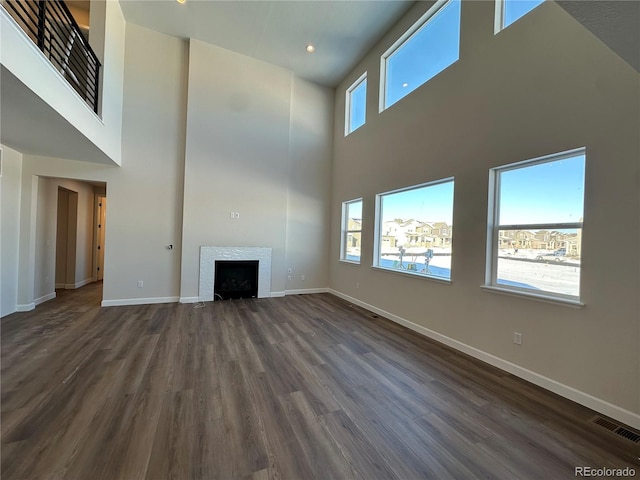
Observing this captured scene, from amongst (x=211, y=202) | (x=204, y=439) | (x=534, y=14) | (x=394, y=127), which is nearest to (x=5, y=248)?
(x=211, y=202)

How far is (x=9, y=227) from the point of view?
148 inches

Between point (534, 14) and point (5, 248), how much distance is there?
720 cm

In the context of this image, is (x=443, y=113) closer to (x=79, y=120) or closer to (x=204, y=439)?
(x=204, y=439)

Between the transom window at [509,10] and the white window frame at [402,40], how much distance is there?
1016 mm

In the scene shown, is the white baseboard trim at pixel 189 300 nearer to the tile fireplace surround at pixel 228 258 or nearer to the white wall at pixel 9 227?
the tile fireplace surround at pixel 228 258

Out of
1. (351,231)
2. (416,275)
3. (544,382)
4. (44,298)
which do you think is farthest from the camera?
(351,231)

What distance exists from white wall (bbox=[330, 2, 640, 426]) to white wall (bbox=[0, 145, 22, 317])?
5.84 metres

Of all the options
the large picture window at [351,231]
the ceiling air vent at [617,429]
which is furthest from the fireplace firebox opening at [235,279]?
the ceiling air vent at [617,429]

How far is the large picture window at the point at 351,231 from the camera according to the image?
5.44 meters

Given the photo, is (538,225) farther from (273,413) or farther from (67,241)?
(67,241)

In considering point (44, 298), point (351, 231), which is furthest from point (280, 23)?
point (44, 298)

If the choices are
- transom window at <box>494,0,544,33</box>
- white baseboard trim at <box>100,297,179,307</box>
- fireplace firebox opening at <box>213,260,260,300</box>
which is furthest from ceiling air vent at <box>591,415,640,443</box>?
white baseboard trim at <box>100,297,179,307</box>

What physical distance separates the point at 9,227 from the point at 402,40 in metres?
6.80

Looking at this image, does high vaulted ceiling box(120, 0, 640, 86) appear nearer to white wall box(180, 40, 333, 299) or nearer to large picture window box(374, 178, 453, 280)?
Result: white wall box(180, 40, 333, 299)
